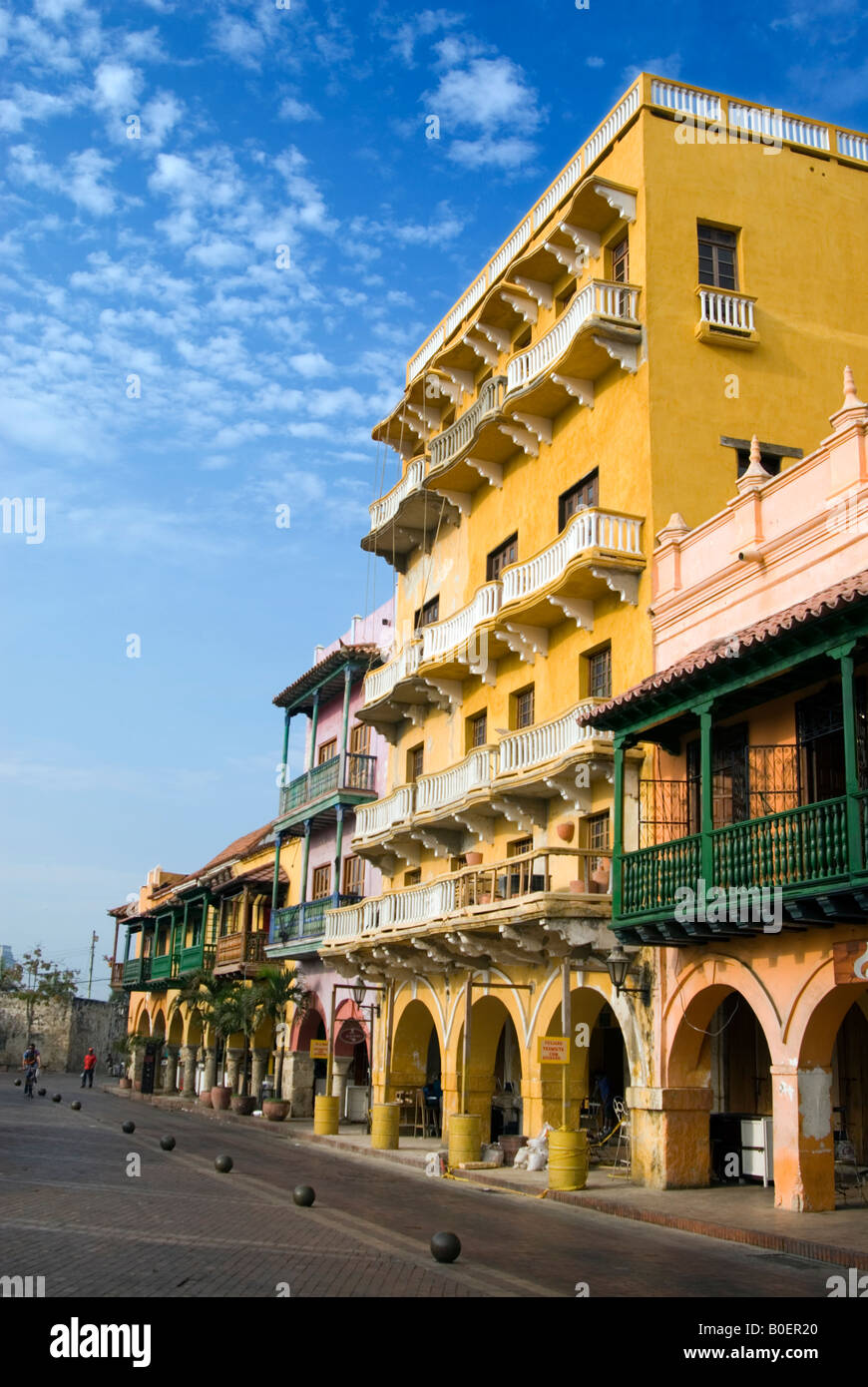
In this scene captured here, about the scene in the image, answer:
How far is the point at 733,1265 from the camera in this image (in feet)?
41.5

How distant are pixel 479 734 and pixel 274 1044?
16.3m

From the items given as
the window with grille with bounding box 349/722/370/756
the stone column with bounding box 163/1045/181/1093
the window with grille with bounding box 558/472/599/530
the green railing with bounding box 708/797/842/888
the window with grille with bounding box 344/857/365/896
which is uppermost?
the window with grille with bounding box 558/472/599/530

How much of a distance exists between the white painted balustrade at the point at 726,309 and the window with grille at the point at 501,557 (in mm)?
6614

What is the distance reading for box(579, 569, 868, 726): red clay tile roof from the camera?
1448 centimetres

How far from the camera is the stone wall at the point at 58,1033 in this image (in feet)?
239

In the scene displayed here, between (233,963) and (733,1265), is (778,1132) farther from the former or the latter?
(233,963)

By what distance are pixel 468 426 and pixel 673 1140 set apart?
15.9 metres

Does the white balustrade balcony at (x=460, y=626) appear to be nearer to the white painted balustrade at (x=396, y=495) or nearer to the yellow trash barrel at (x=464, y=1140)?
the white painted balustrade at (x=396, y=495)

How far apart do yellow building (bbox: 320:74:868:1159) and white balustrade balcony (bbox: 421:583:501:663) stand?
0.07m

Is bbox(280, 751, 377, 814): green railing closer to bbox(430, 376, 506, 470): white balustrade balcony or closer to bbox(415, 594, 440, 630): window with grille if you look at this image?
bbox(415, 594, 440, 630): window with grille

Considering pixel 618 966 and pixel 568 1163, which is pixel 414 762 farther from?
pixel 568 1163

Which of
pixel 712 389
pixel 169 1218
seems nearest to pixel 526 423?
pixel 712 389

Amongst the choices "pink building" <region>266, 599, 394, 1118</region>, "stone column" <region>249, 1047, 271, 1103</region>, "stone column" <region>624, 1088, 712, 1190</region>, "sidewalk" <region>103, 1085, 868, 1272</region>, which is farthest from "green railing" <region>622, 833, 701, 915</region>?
"stone column" <region>249, 1047, 271, 1103</region>

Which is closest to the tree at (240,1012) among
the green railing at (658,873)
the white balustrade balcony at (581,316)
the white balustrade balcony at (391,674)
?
the white balustrade balcony at (391,674)
